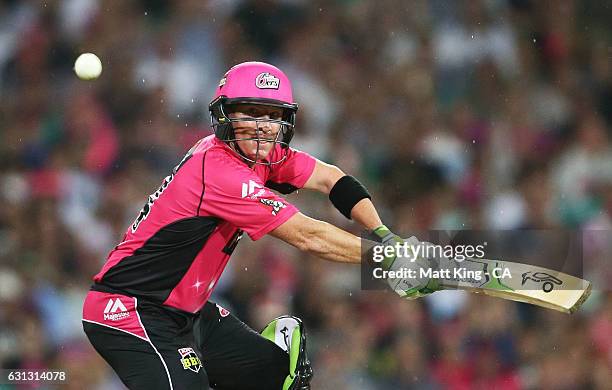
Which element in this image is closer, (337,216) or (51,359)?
(51,359)

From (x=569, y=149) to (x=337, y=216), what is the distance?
2178 mm

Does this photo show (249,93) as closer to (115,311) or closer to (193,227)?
(193,227)

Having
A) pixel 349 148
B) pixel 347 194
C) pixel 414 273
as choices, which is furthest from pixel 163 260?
pixel 349 148

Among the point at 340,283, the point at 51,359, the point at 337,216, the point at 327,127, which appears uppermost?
the point at 327,127

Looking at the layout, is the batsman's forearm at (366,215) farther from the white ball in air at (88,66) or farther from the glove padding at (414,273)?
the white ball in air at (88,66)

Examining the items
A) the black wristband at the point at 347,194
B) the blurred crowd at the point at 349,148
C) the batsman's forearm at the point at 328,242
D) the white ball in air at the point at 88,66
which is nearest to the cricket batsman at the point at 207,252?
the batsman's forearm at the point at 328,242

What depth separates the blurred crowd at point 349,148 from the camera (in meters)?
8.09

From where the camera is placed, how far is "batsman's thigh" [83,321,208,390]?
15.4 feet

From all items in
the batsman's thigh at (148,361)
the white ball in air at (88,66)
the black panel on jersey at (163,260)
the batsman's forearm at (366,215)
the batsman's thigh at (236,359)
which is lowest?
the batsman's thigh at (148,361)

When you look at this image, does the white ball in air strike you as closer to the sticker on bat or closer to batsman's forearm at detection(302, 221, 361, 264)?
batsman's forearm at detection(302, 221, 361, 264)

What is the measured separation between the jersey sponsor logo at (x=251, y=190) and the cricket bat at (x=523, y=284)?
993mm

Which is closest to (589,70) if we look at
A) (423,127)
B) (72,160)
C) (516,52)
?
(516,52)

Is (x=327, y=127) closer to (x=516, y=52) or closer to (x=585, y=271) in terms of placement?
(x=516, y=52)

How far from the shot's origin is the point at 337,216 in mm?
8789
